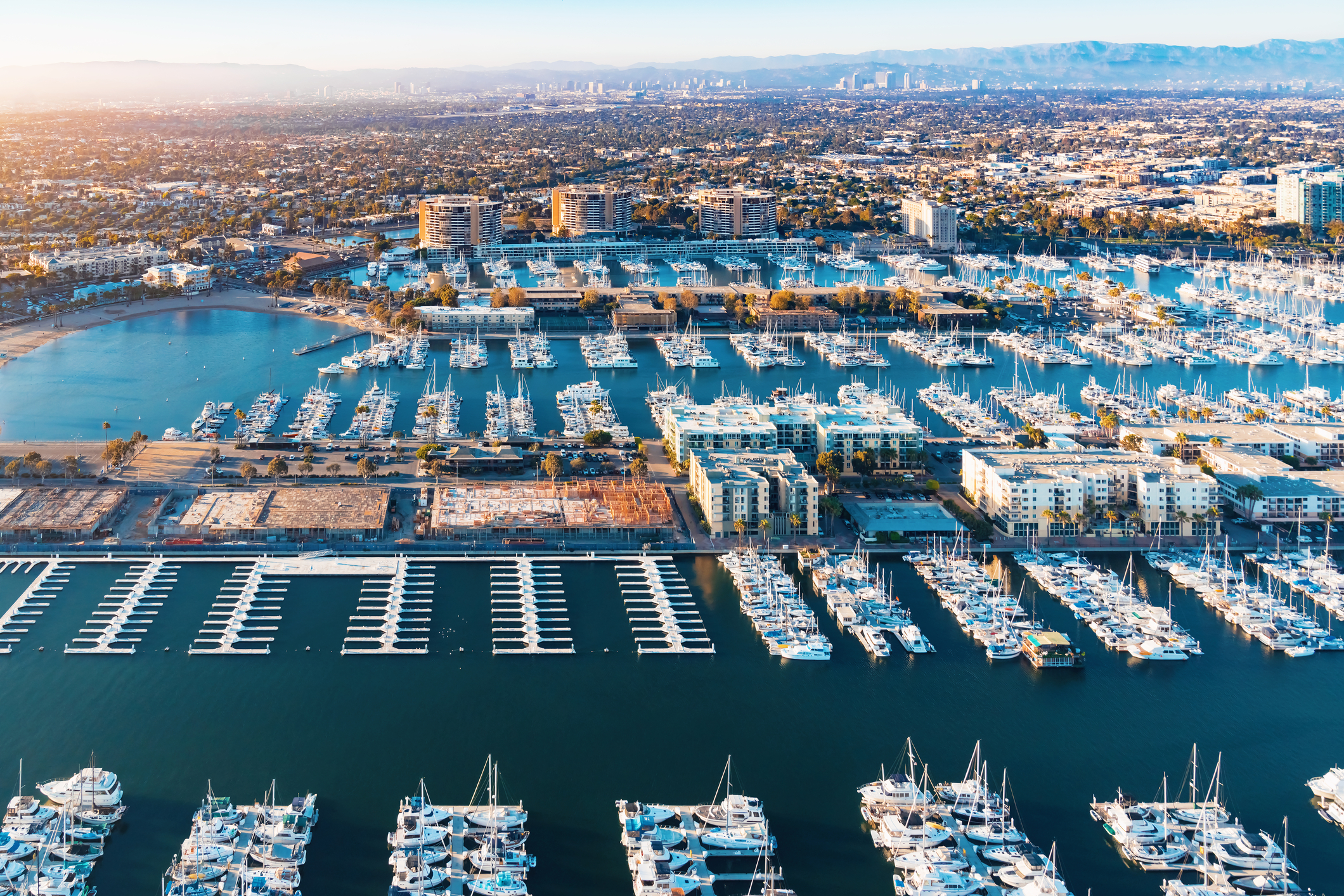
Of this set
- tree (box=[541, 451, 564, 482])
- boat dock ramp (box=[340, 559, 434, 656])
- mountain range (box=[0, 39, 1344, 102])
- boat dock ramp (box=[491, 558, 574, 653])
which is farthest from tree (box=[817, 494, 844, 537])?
mountain range (box=[0, 39, 1344, 102])

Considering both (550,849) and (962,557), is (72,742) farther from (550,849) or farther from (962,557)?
(962,557)

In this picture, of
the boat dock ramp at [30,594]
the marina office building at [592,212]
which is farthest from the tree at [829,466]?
the marina office building at [592,212]

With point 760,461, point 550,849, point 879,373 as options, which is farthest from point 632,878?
point 879,373

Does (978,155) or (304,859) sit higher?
(978,155)

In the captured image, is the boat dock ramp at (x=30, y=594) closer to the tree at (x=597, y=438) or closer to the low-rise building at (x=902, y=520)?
the tree at (x=597, y=438)

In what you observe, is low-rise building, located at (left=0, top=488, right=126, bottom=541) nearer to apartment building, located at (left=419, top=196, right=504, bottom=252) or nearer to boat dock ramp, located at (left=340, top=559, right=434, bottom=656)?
boat dock ramp, located at (left=340, top=559, right=434, bottom=656)

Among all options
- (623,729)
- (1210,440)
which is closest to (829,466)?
(1210,440)

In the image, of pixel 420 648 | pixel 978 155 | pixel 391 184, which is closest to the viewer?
pixel 420 648
